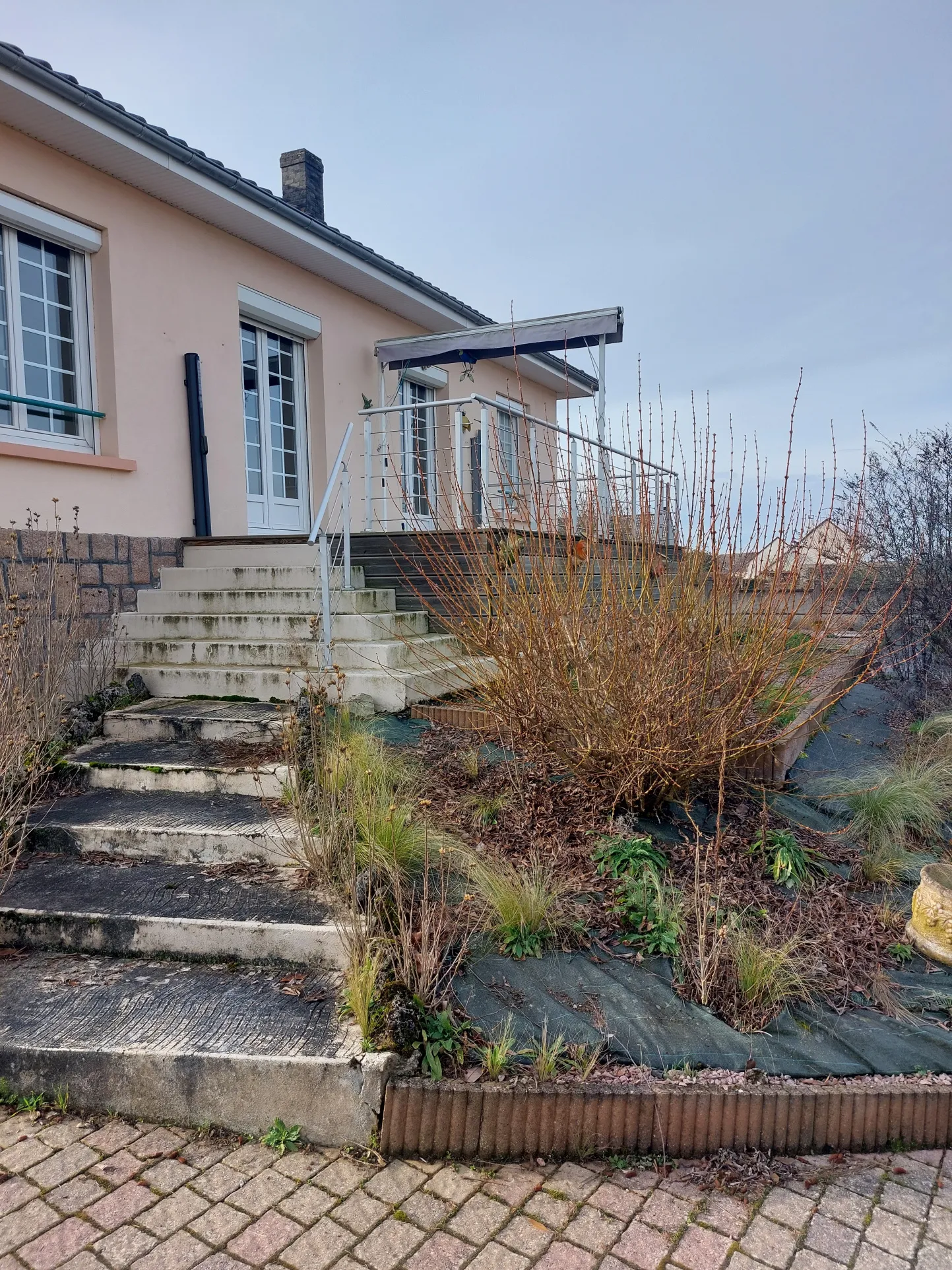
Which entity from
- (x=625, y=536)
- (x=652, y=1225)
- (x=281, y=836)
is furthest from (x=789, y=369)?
(x=652, y=1225)

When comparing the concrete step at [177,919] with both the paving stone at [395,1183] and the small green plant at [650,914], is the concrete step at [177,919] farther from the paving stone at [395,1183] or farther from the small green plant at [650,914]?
the small green plant at [650,914]

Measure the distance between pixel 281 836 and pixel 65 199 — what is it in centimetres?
532

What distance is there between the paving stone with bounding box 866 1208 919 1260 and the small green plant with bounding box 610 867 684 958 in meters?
0.97

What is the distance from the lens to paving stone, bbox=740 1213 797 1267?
81.2 inches

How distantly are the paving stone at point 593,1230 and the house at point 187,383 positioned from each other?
3.02 m

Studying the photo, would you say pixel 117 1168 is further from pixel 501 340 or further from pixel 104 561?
pixel 501 340

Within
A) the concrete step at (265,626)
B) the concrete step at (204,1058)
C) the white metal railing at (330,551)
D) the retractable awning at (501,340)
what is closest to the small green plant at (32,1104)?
the concrete step at (204,1058)

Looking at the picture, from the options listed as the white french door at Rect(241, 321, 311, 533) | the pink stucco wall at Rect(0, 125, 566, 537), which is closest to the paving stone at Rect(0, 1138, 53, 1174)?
the pink stucco wall at Rect(0, 125, 566, 537)

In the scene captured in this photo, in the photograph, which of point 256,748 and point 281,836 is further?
point 256,748

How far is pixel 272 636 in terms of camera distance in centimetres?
599

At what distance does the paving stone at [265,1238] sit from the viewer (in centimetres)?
201

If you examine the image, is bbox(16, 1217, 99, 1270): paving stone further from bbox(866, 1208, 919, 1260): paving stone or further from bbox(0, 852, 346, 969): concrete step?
bbox(866, 1208, 919, 1260): paving stone

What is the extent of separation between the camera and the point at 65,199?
6.11 m

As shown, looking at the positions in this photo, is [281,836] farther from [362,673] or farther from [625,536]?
[625,536]
